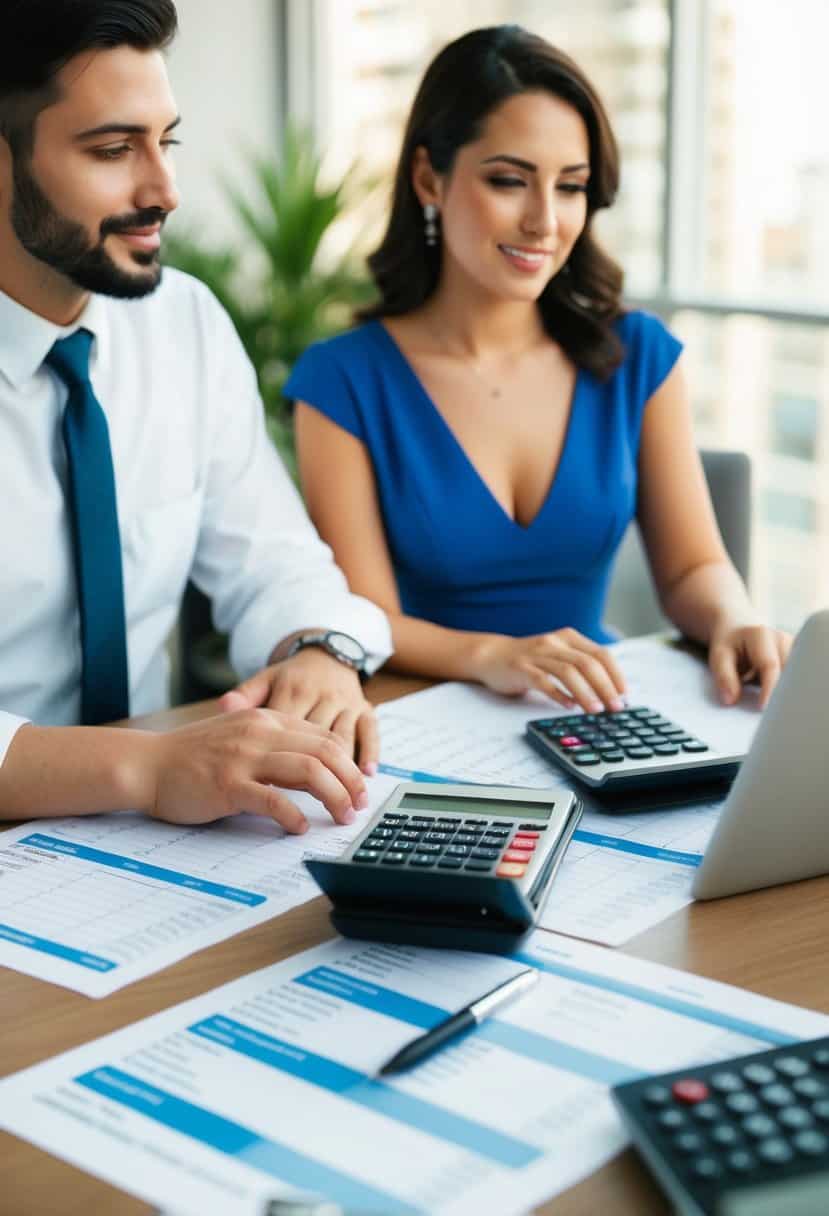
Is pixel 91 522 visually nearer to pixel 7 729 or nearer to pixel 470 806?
pixel 7 729

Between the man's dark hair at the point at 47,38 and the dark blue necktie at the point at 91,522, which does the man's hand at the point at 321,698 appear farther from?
the man's dark hair at the point at 47,38

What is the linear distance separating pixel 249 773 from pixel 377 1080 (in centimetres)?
40

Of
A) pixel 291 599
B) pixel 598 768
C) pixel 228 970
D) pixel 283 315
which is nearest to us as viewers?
pixel 228 970

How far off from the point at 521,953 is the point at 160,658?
3.19 ft

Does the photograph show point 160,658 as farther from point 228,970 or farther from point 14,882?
point 228,970

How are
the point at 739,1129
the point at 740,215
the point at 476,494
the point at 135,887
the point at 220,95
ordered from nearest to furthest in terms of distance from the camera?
the point at 739,1129 < the point at 135,887 < the point at 476,494 < the point at 740,215 < the point at 220,95

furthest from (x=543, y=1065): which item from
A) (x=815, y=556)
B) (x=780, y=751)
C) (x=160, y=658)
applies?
(x=815, y=556)

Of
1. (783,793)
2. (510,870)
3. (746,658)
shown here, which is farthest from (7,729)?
(746,658)

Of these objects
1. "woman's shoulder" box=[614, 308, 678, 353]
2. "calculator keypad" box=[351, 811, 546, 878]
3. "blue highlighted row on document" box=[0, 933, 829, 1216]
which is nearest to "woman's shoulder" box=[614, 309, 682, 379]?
"woman's shoulder" box=[614, 308, 678, 353]

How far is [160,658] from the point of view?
1764 mm

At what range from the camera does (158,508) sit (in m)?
1.64

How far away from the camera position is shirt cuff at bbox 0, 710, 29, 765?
3.77 ft

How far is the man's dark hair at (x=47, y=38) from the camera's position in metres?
1.35

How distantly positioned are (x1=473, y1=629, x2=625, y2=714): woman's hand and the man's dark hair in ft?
2.37
